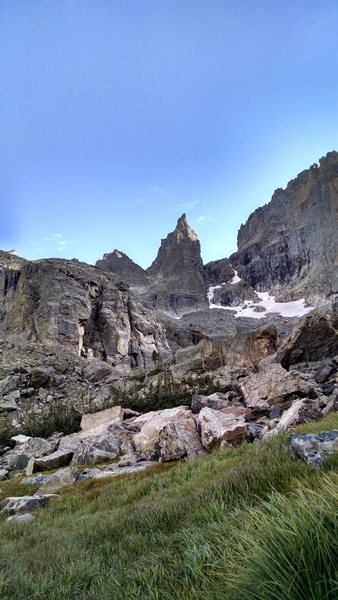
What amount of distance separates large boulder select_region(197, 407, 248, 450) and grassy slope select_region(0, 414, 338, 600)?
6800mm

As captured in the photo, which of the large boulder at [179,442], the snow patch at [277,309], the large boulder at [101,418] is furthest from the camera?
the snow patch at [277,309]

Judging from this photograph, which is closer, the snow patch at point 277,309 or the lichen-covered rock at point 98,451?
the lichen-covered rock at point 98,451

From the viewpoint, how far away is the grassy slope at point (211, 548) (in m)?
1.63

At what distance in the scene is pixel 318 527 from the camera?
1.70m

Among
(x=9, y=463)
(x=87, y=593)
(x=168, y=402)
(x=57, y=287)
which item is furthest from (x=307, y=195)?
(x=87, y=593)

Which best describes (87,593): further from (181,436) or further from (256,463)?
(181,436)

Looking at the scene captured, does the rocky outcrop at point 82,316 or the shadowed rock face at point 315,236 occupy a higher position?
the shadowed rock face at point 315,236

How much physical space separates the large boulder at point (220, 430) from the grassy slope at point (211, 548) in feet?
22.3

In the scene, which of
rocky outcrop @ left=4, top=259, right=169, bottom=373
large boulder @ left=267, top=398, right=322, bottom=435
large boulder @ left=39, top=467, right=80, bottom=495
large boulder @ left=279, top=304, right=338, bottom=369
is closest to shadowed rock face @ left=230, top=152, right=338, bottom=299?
rocky outcrop @ left=4, top=259, right=169, bottom=373

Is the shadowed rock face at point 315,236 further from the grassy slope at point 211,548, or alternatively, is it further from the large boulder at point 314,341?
the grassy slope at point 211,548

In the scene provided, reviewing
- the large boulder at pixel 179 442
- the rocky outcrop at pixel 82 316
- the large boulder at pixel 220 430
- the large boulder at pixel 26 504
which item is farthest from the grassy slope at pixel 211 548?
the rocky outcrop at pixel 82 316

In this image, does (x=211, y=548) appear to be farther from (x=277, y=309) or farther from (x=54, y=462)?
(x=277, y=309)

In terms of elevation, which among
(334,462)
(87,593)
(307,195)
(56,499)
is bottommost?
(56,499)

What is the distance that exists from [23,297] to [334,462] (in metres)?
103
